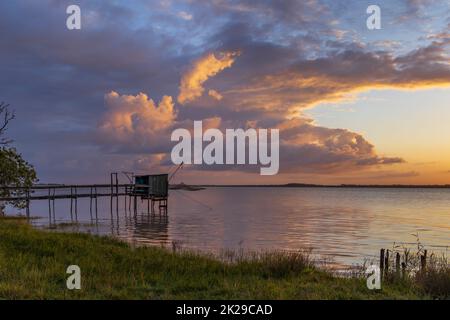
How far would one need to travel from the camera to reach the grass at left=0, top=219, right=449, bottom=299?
974 cm

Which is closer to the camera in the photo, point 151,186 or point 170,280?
point 170,280

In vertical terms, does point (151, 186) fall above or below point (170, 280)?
above

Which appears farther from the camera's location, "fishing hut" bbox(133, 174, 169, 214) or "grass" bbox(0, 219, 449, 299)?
"fishing hut" bbox(133, 174, 169, 214)

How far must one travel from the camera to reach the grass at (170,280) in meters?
9.74

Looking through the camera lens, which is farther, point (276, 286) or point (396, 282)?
point (396, 282)

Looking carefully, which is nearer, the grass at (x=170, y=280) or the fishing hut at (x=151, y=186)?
the grass at (x=170, y=280)

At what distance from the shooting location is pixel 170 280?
11703mm

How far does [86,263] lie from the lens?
45.5ft
